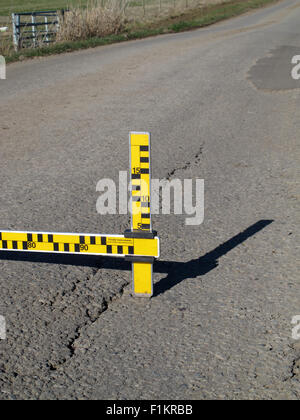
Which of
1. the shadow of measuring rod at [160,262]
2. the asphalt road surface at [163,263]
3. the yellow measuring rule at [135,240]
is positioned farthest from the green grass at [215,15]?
the yellow measuring rule at [135,240]

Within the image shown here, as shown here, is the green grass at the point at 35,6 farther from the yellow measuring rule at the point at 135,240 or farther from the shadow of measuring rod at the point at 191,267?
the yellow measuring rule at the point at 135,240

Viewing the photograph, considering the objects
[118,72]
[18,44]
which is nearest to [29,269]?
[118,72]

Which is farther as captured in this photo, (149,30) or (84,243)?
(149,30)

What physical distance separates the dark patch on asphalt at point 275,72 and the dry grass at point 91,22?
749 centimetres

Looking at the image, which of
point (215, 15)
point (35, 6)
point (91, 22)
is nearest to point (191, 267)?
point (91, 22)

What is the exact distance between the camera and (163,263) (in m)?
4.20

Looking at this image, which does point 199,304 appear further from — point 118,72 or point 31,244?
point 118,72

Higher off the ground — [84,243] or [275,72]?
[84,243]

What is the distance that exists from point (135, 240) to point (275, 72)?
982cm

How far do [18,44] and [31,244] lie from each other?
15176 mm

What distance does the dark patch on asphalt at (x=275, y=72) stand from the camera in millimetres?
11281

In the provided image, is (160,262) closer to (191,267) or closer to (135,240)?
(191,267)

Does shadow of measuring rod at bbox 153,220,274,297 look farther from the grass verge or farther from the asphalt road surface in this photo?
the grass verge

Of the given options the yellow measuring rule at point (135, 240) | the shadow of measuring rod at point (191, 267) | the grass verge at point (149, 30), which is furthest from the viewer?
the grass verge at point (149, 30)
